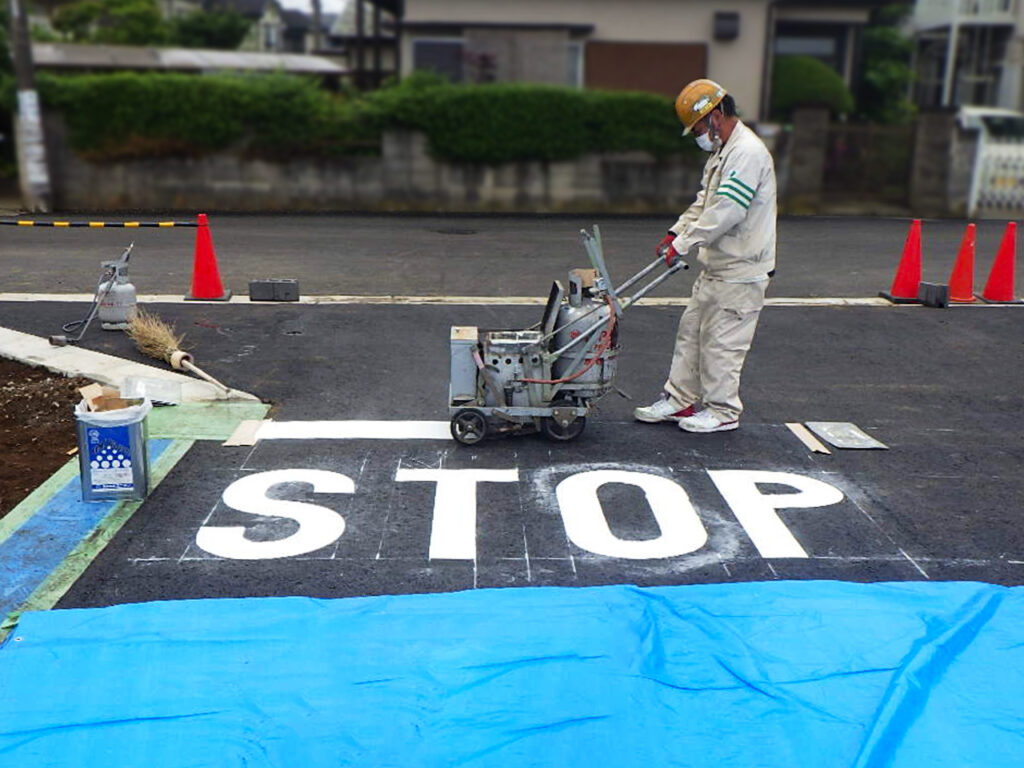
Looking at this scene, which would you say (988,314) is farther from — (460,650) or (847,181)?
(847,181)

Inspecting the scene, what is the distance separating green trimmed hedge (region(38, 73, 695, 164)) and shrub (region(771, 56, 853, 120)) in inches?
202

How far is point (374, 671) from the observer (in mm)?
3656

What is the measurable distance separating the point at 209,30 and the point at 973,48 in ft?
90.6

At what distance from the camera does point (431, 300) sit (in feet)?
36.0

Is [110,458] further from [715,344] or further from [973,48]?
[973,48]

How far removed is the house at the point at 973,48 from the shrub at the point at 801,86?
19.7ft

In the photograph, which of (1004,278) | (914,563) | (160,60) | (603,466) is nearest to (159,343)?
(603,466)

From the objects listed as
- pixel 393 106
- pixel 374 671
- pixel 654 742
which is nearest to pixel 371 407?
pixel 374 671

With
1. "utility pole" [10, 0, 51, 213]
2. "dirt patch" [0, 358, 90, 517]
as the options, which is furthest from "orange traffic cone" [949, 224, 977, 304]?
"utility pole" [10, 0, 51, 213]

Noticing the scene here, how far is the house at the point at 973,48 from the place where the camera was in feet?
Answer: 97.1

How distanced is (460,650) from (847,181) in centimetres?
1989

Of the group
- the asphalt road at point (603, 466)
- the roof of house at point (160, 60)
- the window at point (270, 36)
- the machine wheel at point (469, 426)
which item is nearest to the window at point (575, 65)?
the roof of house at point (160, 60)

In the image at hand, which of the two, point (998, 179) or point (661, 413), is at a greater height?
point (998, 179)

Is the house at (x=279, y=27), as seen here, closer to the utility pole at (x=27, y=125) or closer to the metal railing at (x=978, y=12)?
the metal railing at (x=978, y=12)
